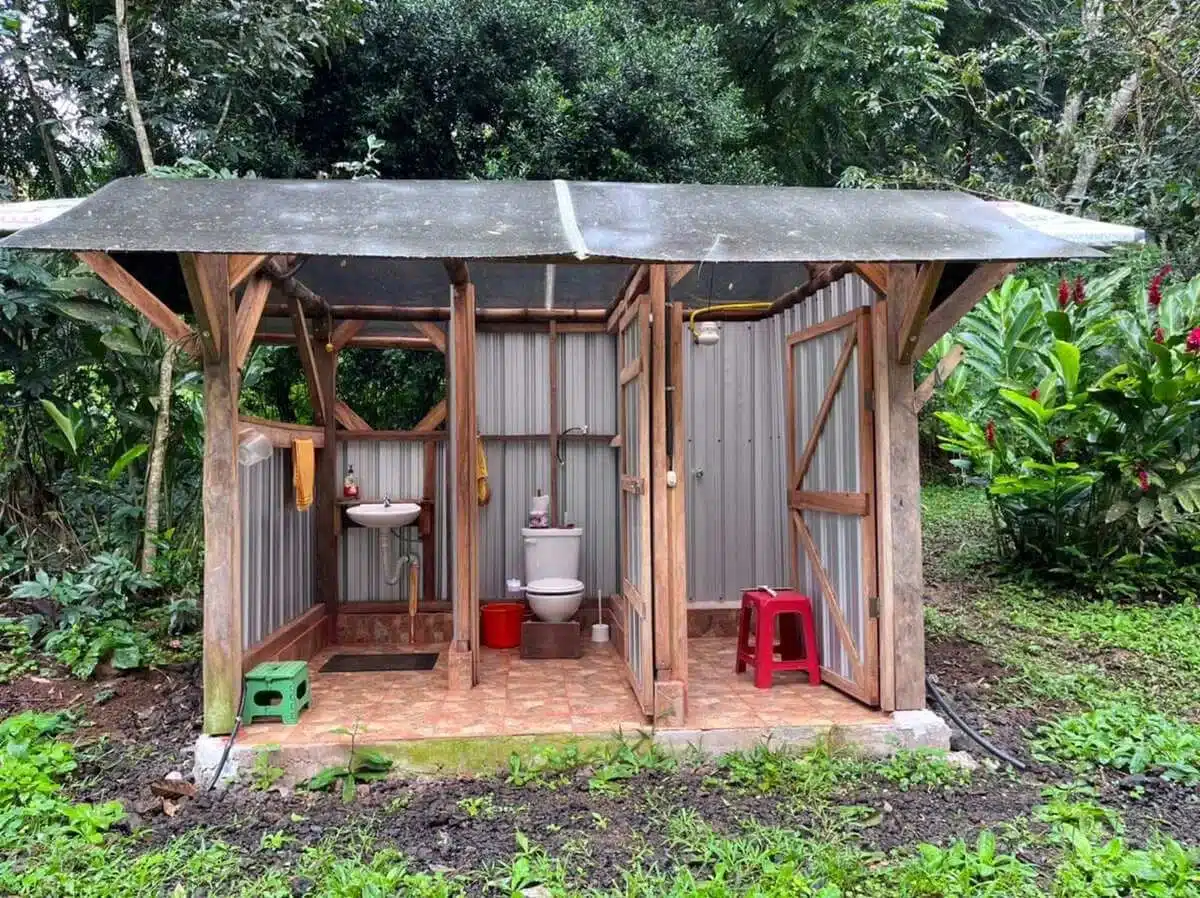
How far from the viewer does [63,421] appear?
546 centimetres

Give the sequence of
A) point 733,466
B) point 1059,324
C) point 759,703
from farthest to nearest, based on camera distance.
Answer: point 1059,324
point 733,466
point 759,703

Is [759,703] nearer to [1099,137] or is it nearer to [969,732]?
[969,732]

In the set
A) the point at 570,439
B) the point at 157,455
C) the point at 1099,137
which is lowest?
the point at 157,455

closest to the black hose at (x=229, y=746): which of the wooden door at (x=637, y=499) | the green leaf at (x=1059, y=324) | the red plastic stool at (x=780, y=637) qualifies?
the wooden door at (x=637, y=499)

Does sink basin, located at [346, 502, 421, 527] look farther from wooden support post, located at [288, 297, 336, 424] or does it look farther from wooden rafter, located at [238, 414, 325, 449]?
wooden support post, located at [288, 297, 336, 424]

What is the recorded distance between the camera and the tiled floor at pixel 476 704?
12.9ft

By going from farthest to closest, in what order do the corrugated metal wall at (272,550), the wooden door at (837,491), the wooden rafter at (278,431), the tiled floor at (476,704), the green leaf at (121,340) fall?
1. the green leaf at (121,340)
2. the corrugated metal wall at (272,550)
3. the wooden rafter at (278,431)
4. the wooden door at (837,491)
5. the tiled floor at (476,704)

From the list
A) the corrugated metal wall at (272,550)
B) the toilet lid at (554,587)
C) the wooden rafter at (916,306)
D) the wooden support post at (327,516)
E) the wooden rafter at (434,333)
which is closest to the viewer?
the wooden rafter at (916,306)

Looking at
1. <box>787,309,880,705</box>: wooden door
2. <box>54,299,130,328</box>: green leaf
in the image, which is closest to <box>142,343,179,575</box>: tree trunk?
<box>54,299,130,328</box>: green leaf

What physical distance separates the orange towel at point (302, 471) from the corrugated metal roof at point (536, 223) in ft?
5.70

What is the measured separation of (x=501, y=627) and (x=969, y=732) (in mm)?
3143

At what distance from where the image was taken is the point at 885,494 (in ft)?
13.6

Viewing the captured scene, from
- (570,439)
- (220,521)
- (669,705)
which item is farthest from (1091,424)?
(220,521)

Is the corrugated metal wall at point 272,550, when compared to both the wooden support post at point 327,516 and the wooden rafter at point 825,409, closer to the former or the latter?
the wooden support post at point 327,516
